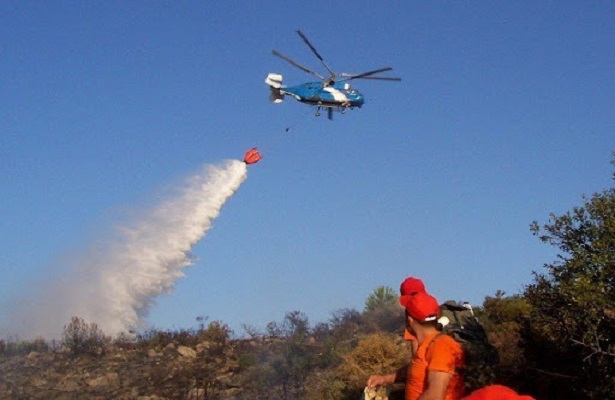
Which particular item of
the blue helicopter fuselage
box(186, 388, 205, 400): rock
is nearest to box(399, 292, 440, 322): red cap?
box(186, 388, 205, 400): rock

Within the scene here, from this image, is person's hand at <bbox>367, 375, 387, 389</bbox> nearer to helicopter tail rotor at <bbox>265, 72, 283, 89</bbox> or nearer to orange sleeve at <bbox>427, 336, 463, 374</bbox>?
orange sleeve at <bbox>427, 336, 463, 374</bbox>

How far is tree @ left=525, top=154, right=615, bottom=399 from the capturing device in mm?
11625

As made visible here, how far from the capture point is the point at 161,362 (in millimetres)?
29422

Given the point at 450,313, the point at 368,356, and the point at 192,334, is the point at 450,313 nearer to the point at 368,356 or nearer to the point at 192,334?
the point at 368,356

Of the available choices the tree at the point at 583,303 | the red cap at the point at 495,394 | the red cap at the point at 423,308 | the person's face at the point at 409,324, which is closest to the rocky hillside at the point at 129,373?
the tree at the point at 583,303

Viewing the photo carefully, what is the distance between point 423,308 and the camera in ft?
21.0

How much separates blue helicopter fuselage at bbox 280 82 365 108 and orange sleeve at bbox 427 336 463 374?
27623mm

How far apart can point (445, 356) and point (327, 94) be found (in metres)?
28.0

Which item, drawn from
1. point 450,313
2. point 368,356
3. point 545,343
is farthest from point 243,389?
point 450,313

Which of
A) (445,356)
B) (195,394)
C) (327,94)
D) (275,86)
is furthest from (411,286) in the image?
(275,86)

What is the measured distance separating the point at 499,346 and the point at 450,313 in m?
12.4

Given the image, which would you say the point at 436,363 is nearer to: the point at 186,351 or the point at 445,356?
the point at 445,356

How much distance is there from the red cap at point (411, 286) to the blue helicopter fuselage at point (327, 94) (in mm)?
26616

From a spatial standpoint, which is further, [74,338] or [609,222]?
[74,338]
